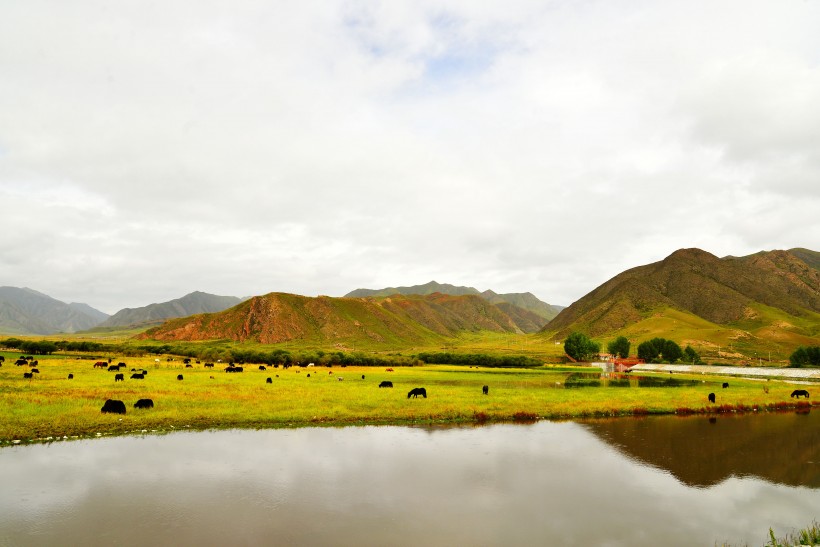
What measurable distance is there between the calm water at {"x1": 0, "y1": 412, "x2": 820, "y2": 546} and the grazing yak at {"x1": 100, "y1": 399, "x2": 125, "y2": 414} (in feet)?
21.8

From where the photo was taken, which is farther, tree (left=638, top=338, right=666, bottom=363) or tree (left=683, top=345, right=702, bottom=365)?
tree (left=638, top=338, right=666, bottom=363)

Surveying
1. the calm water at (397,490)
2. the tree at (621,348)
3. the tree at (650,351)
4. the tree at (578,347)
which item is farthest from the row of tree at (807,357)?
the calm water at (397,490)

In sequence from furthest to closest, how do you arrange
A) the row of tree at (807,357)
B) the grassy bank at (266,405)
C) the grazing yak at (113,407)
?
the row of tree at (807,357)
the grazing yak at (113,407)
the grassy bank at (266,405)

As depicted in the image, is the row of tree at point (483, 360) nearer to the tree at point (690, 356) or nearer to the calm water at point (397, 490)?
the tree at point (690, 356)

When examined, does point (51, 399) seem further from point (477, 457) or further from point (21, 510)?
point (477, 457)

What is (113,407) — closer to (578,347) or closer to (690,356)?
(578,347)

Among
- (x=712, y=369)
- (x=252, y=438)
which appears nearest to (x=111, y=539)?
(x=252, y=438)

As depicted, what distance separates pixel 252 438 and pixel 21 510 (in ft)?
46.6

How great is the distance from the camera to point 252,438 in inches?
1227

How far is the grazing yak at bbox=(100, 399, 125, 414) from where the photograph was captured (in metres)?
34.9

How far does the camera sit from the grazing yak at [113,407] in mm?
34906

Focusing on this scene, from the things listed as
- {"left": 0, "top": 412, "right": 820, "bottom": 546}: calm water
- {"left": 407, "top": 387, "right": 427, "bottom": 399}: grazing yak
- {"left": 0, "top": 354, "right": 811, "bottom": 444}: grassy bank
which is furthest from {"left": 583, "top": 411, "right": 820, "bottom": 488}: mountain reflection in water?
{"left": 407, "top": 387, "right": 427, "bottom": 399}: grazing yak

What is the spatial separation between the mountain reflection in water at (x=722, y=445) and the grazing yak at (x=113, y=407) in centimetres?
3670

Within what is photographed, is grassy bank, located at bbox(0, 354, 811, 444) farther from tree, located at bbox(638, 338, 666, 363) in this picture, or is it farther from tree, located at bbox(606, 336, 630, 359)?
tree, located at bbox(606, 336, 630, 359)
